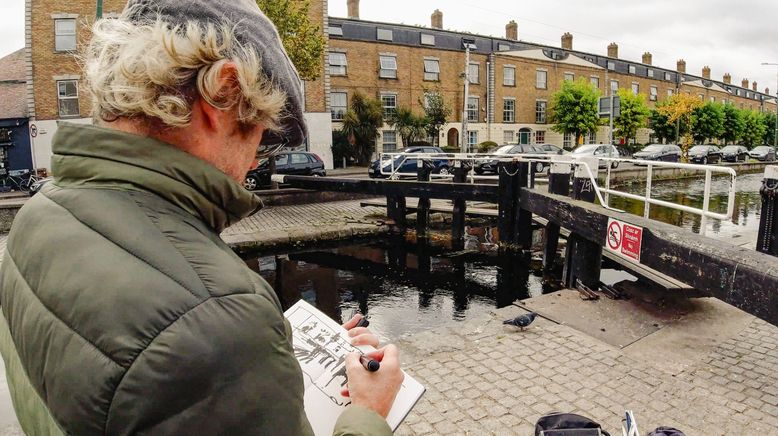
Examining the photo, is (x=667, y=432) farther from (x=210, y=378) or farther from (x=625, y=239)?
(x=625, y=239)

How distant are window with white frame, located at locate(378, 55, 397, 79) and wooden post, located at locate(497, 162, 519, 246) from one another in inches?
998

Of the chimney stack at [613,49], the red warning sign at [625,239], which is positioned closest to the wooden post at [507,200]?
the red warning sign at [625,239]

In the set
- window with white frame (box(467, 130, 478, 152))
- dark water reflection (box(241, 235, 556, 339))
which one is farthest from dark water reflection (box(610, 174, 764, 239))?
window with white frame (box(467, 130, 478, 152))

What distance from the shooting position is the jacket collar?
3.25 ft

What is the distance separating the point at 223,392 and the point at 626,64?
5860cm

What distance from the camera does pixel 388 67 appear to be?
3475 cm

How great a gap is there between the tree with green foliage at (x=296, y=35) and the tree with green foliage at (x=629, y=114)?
3239 cm

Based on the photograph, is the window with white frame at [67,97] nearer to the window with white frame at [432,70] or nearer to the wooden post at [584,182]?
the window with white frame at [432,70]

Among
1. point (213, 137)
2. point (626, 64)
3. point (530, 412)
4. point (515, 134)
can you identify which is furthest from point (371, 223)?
point (626, 64)

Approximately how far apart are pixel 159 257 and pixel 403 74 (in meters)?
36.2

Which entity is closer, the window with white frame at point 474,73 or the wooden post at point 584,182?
the wooden post at point 584,182

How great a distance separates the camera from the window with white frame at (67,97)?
24.7 m

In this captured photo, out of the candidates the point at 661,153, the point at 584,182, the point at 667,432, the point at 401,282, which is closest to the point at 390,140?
the point at 661,153

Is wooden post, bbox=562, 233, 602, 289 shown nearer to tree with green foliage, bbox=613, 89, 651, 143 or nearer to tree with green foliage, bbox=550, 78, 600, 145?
tree with green foliage, bbox=550, 78, 600, 145
